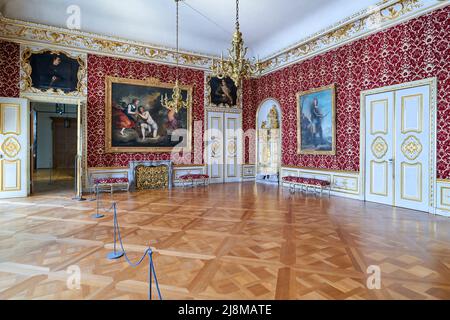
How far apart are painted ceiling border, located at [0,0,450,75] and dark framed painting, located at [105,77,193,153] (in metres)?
0.94

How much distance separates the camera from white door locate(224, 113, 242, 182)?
35.8ft

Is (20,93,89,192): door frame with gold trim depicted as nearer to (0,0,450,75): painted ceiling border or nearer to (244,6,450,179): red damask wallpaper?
(0,0,450,75): painted ceiling border

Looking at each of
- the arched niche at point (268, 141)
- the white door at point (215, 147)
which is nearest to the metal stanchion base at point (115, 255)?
the white door at point (215, 147)

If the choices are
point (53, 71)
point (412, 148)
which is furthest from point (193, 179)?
point (412, 148)

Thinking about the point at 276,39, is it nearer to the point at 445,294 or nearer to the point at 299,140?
the point at 299,140

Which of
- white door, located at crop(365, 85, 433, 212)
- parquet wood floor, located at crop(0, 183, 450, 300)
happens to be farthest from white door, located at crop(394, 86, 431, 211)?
parquet wood floor, located at crop(0, 183, 450, 300)

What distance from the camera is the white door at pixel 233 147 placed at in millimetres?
10922

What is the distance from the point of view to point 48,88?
315 inches

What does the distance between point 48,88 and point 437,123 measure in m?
9.87

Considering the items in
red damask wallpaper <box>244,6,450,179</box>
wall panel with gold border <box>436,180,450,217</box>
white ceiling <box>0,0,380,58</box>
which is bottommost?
wall panel with gold border <box>436,180,450,217</box>

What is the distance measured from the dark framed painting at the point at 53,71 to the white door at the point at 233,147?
5.26 metres

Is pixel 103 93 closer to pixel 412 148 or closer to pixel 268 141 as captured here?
pixel 268 141

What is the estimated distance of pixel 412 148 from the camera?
6.12 metres
